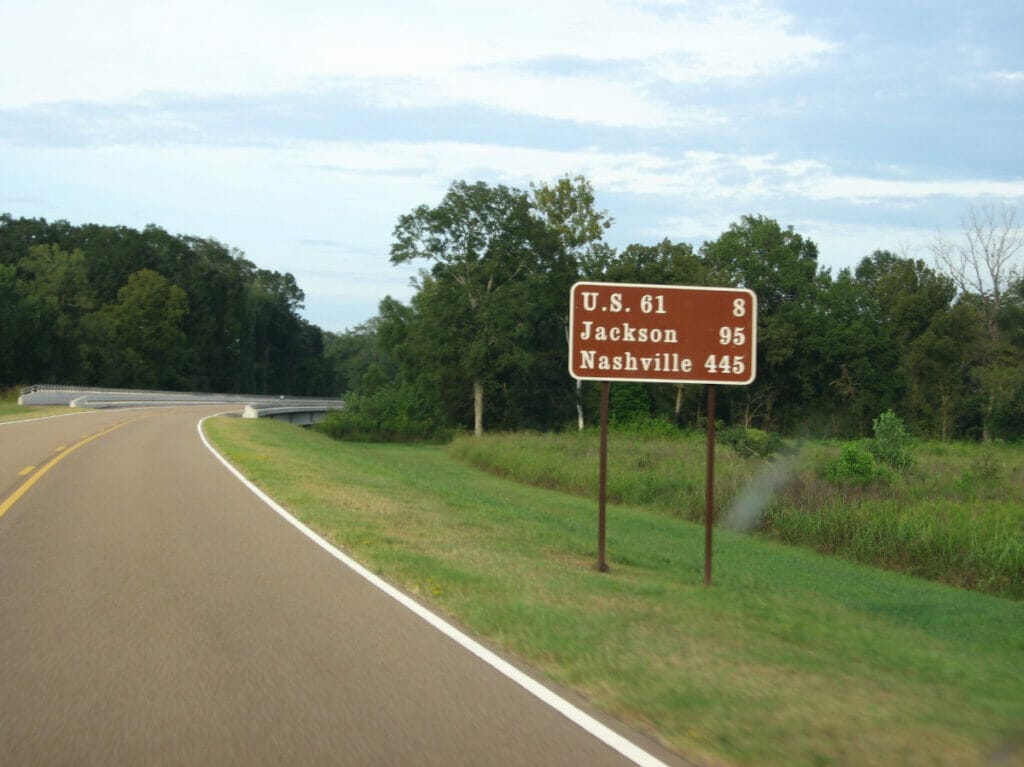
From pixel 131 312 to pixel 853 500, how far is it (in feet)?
335

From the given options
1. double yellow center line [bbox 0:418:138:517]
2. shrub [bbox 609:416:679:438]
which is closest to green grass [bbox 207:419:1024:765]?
double yellow center line [bbox 0:418:138:517]

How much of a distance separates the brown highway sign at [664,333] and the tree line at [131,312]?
8301cm

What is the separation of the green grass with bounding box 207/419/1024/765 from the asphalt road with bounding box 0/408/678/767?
23.2 inches

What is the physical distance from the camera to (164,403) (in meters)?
77.4

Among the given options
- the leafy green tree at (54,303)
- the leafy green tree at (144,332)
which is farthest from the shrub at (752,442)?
the leafy green tree at (144,332)

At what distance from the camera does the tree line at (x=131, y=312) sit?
9262 centimetres

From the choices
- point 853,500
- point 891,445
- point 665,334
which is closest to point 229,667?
point 665,334

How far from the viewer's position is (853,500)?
24703mm

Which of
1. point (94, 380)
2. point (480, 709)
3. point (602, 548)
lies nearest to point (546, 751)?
point (480, 709)

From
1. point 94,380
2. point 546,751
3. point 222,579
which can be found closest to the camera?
point 546,751

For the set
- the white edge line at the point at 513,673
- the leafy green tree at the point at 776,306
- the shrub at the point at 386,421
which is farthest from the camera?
the shrub at the point at 386,421

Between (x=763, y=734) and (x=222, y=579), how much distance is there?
6.57 metres

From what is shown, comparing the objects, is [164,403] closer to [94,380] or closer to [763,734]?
[94,380]

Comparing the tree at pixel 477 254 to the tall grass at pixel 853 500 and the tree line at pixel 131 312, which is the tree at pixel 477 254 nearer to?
the tall grass at pixel 853 500
